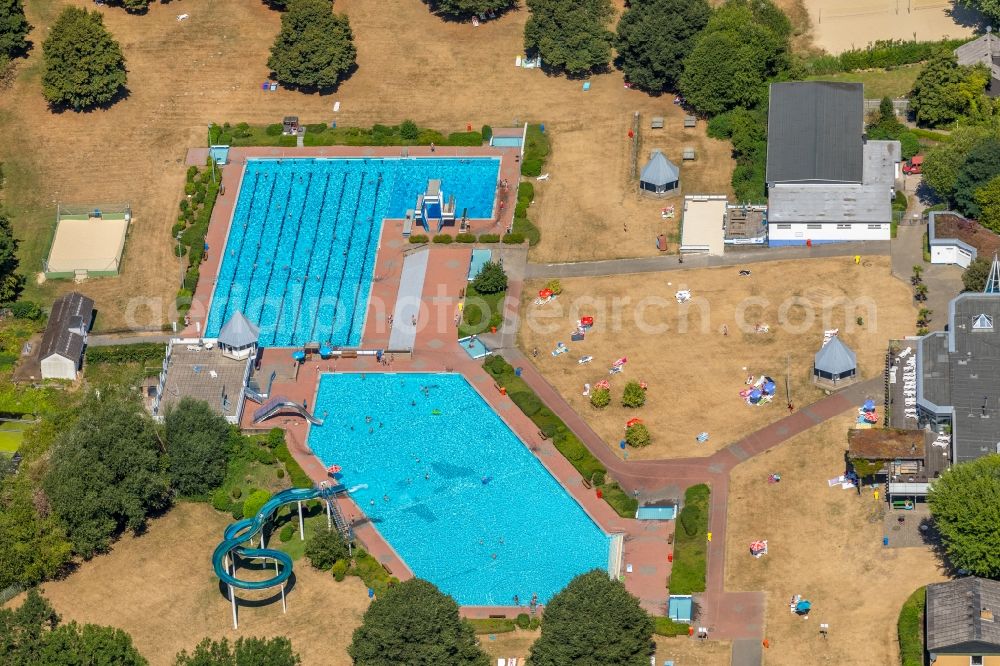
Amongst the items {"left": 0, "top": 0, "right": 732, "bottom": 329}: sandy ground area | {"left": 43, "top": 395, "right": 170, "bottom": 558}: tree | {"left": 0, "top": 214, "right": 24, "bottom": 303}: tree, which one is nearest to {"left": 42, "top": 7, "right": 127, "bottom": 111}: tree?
{"left": 0, "top": 0, "right": 732, "bottom": 329}: sandy ground area

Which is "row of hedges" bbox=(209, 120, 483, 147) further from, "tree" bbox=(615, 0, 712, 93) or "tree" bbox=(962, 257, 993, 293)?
"tree" bbox=(962, 257, 993, 293)

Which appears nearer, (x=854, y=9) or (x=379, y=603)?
(x=379, y=603)

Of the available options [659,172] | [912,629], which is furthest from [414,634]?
[659,172]

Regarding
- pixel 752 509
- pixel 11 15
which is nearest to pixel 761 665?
pixel 752 509

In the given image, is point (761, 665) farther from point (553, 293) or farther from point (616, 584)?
point (553, 293)

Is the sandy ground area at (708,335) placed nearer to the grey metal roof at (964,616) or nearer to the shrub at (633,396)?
the shrub at (633,396)
